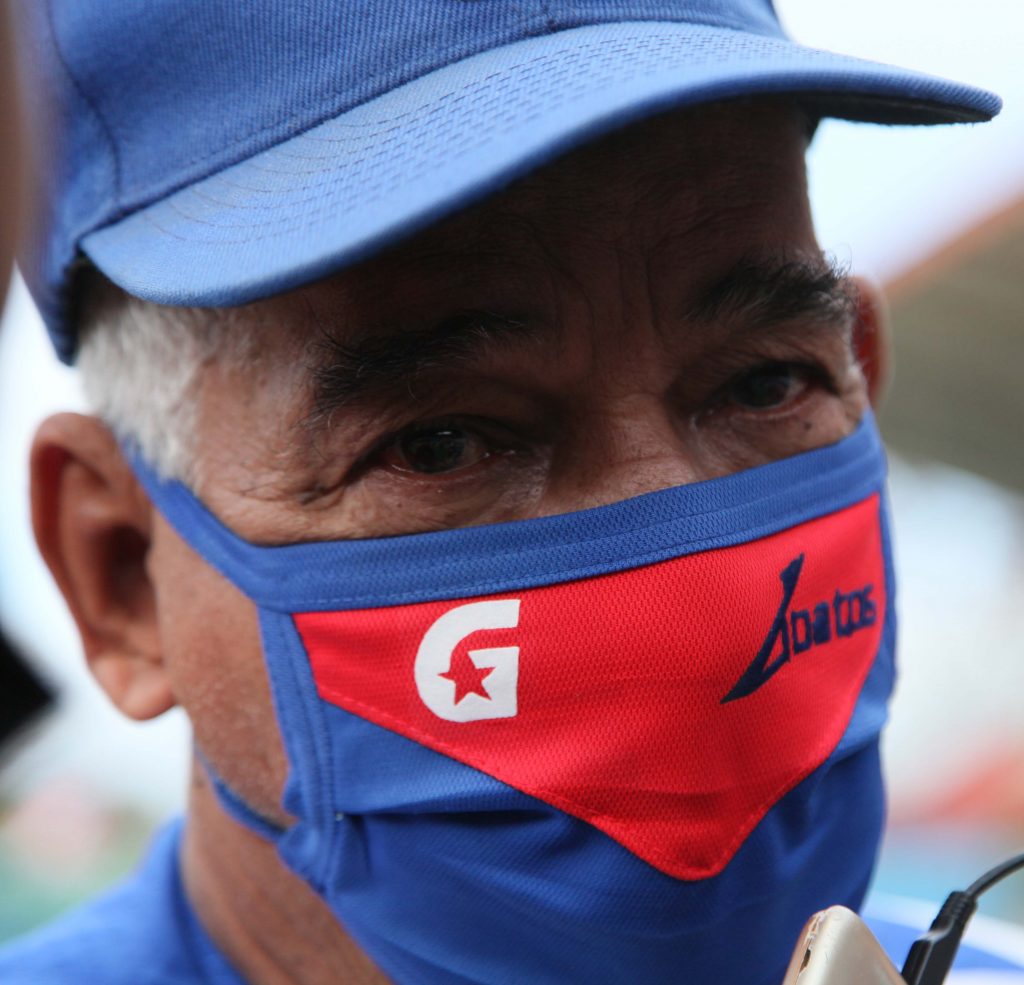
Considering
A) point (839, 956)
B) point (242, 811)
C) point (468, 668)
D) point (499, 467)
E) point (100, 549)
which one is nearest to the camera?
point (839, 956)

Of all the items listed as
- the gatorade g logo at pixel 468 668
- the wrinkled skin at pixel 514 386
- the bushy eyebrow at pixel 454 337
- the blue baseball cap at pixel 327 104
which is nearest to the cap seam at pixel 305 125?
the blue baseball cap at pixel 327 104

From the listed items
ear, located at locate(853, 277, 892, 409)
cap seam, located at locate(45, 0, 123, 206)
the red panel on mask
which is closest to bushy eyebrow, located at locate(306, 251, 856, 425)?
the red panel on mask

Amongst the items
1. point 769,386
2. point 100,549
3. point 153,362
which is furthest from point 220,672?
point 769,386

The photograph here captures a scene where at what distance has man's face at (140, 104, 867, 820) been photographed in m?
1.43

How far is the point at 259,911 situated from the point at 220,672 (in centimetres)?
38

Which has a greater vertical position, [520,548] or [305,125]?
[305,125]

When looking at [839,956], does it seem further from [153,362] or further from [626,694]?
[153,362]

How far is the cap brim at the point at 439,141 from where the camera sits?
3.98 feet

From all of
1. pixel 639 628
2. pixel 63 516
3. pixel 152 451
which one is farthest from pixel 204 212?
pixel 639 628

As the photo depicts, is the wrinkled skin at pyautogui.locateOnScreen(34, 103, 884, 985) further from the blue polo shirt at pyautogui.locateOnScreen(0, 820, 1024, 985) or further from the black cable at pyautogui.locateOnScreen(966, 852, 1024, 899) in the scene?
the black cable at pyautogui.locateOnScreen(966, 852, 1024, 899)

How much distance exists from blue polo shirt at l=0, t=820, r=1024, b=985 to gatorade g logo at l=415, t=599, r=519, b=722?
0.68m

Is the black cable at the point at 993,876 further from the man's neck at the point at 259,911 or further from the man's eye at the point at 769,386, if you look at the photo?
the man's neck at the point at 259,911

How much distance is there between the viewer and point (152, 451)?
66.5 inches

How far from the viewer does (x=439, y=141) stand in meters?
1.29
